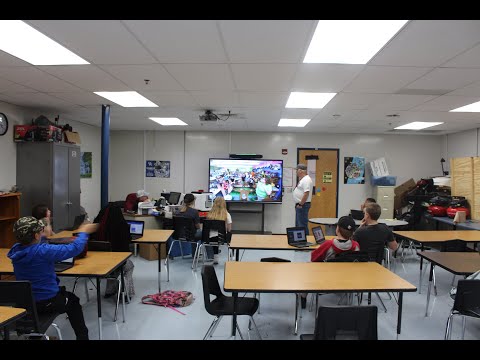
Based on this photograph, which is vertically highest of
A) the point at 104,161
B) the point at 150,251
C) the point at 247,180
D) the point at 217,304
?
the point at 104,161

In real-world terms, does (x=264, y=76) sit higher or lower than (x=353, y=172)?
higher

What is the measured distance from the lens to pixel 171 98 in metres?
4.80

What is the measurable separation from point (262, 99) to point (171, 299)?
2.99 m

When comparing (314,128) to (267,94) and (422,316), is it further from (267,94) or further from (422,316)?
(422,316)

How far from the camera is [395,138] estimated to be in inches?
336

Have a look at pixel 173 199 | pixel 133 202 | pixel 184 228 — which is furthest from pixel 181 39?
pixel 173 199

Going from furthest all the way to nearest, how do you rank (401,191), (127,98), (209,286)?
1. (401,191)
2. (127,98)
3. (209,286)

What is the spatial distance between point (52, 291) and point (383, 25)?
3.24 m

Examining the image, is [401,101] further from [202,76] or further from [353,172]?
[353,172]

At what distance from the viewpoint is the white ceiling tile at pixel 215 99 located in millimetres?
4434

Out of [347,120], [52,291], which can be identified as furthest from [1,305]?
[347,120]

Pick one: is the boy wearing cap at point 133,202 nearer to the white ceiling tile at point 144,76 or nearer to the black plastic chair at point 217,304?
the white ceiling tile at point 144,76

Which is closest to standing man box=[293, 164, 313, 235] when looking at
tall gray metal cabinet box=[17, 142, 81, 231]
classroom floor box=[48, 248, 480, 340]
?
classroom floor box=[48, 248, 480, 340]
